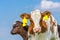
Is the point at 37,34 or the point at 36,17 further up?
the point at 36,17

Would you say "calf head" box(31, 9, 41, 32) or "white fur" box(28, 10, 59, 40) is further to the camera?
"white fur" box(28, 10, 59, 40)

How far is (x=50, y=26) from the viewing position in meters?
15.4

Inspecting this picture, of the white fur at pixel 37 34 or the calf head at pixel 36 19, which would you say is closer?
the calf head at pixel 36 19

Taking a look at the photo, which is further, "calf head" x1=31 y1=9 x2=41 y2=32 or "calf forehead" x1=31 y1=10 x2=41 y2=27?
"calf forehead" x1=31 y1=10 x2=41 y2=27

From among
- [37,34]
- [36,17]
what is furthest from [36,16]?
[37,34]

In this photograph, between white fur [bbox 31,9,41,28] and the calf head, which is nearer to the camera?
the calf head

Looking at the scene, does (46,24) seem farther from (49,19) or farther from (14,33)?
(14,33)

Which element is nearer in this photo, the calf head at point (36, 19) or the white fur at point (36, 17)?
the calf head at point (36, 19)

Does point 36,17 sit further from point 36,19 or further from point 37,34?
point 37,34

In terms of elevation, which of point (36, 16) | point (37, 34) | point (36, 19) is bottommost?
point (37, 34)

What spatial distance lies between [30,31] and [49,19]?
109 cm

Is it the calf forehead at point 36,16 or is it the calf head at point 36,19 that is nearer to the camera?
the calf head at point 36,19

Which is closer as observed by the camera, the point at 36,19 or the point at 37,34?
the point at 36,19

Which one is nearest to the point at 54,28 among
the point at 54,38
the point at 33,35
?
the point at 54,38
